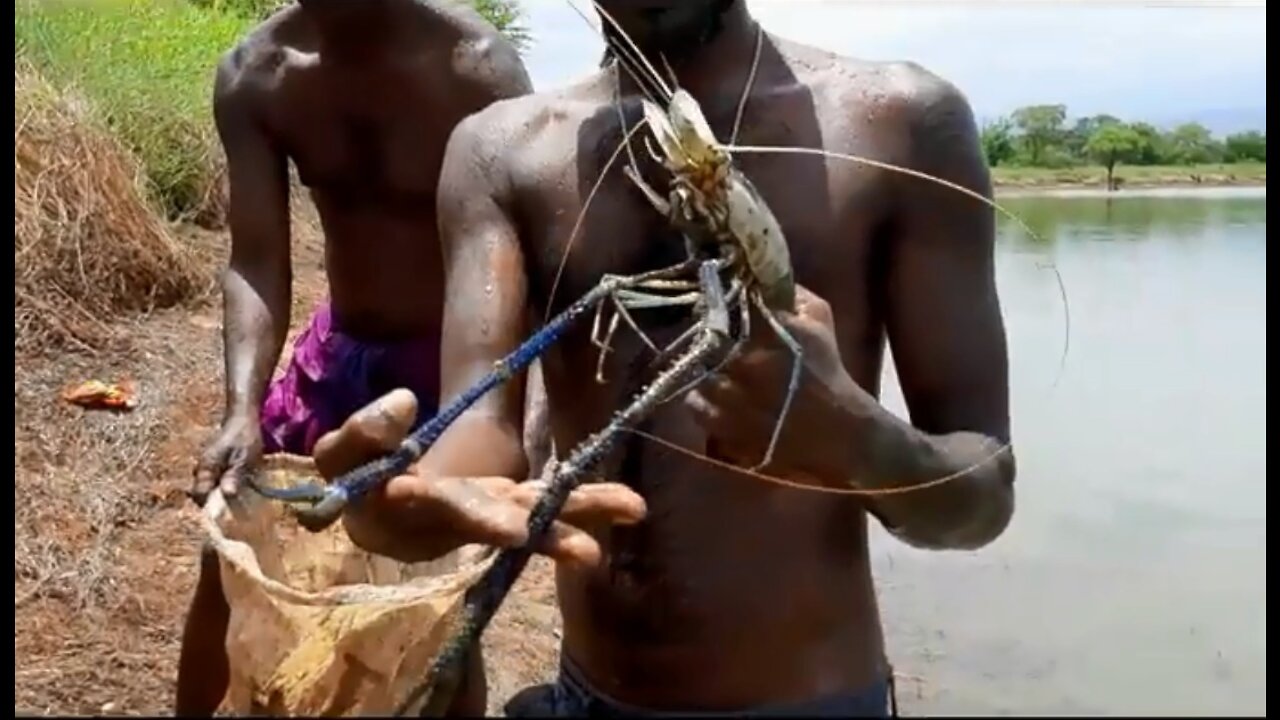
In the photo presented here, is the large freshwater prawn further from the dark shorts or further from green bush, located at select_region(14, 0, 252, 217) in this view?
green bush, located at select_region(14, 0, 252, 217)

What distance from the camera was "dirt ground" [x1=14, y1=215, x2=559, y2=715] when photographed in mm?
4199

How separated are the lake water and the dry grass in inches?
133

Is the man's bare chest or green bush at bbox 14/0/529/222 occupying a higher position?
the man's bare chest

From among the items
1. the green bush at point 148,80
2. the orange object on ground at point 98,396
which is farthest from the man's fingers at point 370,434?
the green bush at point 148,80

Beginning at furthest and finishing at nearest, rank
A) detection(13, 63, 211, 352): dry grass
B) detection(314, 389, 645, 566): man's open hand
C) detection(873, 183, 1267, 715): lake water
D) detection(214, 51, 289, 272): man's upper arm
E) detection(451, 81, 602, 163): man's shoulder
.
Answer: detection(13, 63, 211, 352): dry grass → detection(873, 183, 1267, 715): lake water → detection(214, 51, 289, 272): man's upper arm → detection(451, 81, 602, 163): man's shoulder → detection(314, 389, 645, 566): man's open hand

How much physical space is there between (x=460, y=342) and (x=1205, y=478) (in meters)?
6.84

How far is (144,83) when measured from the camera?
887cm

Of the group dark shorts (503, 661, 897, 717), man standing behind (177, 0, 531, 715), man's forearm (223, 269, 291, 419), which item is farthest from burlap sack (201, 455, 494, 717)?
man standing behind (177, 0, 531, 715)

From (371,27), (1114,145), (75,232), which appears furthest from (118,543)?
(1114,145)

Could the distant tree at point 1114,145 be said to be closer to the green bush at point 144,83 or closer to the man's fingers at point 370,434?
the green bush at point 144,83

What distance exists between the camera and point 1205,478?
26.5ft

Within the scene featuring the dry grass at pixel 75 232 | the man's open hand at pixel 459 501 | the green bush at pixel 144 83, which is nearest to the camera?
the man's open hand at pixel 459 501

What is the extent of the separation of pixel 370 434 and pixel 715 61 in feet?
2.39

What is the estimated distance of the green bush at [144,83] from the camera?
829cm
